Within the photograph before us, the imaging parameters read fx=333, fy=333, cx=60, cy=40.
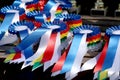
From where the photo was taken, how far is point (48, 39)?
5.74 feet

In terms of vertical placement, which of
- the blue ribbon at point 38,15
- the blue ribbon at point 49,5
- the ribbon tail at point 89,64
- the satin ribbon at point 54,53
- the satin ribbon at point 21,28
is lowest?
the ribbon tail at point 89,64

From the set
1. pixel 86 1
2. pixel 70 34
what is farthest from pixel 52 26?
pixel 86 1

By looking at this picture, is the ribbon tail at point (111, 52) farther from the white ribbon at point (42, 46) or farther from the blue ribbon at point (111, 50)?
the white ribbon at point (42, 46)

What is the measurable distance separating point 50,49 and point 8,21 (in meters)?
0.48

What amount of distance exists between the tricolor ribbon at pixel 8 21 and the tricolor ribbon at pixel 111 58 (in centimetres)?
59

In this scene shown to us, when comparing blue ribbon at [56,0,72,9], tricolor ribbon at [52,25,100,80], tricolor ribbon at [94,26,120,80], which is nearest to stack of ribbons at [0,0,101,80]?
tricolor ribbon at [52,25,100,80]

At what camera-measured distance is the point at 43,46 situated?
172 cm

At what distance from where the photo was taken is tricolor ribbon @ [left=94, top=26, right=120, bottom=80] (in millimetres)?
1505

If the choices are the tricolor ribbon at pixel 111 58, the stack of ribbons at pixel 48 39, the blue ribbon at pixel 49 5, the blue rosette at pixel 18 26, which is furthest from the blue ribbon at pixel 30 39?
the blue ribbon at pixel 49 5

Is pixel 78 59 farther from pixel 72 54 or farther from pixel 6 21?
pixel 6 21

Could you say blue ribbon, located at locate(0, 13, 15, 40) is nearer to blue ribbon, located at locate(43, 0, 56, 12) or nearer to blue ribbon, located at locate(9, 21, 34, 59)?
blue ribbon, located at locate(9, 21, 34, 59)

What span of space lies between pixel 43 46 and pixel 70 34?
0.23 m

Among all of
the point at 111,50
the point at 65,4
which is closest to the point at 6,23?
the point at 65,4

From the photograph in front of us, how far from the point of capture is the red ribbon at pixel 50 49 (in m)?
1.66
